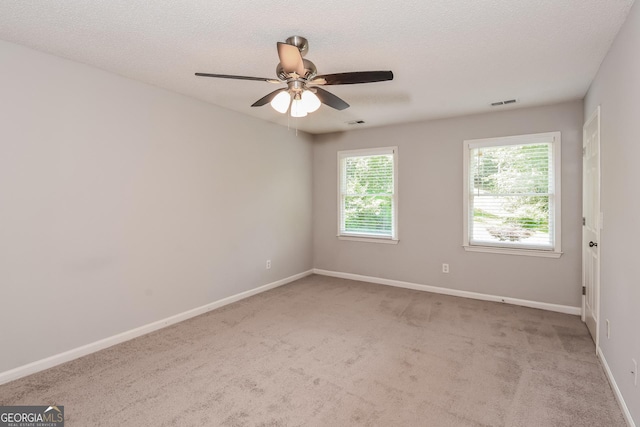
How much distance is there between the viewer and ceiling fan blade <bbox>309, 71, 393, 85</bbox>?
215 cm

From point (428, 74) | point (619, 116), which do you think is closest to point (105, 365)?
point (428, 74)

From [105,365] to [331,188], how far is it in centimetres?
387

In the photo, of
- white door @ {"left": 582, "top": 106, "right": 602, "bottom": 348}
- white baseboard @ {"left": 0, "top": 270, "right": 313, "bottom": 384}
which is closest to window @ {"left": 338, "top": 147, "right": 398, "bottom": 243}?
white baseboard @ {"left": 0, "top": 270, "right": 313, "bottom": 384}

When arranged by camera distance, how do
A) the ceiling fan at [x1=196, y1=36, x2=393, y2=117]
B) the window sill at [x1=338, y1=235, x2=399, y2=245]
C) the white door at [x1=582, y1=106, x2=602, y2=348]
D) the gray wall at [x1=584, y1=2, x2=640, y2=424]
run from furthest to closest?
1. the window sill at [x1=338, y1=235, x2=399, y2=245]
2. the white door at [x1=582, y1=106, x2=602, y2=348]
3. the ceiling fan at [x1=196, y1=36, x2=393, y2=117]
4. the gray wall at [x1=584, y1=2, x2=640, y2=424]

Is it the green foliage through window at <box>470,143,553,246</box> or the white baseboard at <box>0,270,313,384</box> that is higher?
the green foliage through window at <box>470,143,553,246</box>

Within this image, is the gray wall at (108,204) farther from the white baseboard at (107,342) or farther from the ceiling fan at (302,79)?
the ceiling fan at (302,79)

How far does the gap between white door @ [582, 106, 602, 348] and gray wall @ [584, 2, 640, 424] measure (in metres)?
0.22

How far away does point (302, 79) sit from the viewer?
225 cm

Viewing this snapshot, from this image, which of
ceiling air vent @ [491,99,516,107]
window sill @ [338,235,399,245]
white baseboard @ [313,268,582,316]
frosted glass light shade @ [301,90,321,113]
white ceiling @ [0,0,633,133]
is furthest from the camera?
window sill @ [338,235,399,245]

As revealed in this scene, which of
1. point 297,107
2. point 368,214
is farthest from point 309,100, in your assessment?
point 368,214

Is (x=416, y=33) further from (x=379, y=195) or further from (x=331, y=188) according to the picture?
(x=331, y=188)

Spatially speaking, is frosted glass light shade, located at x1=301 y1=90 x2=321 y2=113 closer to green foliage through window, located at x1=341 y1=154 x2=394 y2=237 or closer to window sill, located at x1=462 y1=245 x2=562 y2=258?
green foliage through window, located at x1=341 y1=154 x2=394 y2=237

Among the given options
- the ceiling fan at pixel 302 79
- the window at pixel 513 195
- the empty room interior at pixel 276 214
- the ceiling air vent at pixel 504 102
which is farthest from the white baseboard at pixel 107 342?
the ceiling air vent at pixel 504 102

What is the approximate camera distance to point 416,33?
2219 millimetres
